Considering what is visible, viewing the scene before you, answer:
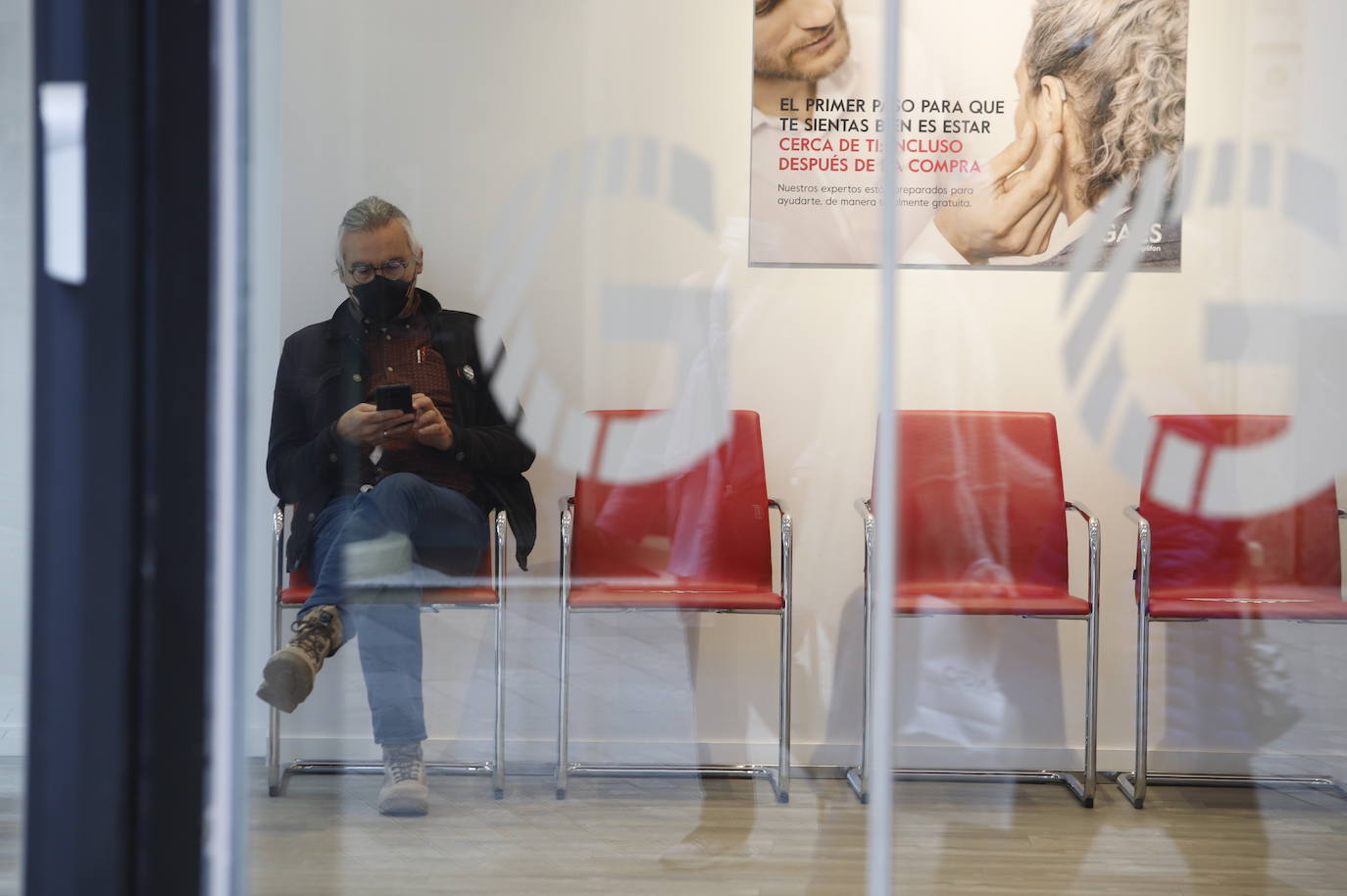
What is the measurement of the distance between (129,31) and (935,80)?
1483 millimetres

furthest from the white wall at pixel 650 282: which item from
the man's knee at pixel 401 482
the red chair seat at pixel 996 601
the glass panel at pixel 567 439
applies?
the man's knee at pixel 401 482

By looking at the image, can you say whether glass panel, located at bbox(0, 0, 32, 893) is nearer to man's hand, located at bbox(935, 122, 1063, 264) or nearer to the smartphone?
the smartphone

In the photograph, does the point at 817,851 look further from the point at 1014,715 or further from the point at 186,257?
the point at 186,257

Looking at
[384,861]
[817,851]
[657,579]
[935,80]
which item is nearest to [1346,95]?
[935,80]

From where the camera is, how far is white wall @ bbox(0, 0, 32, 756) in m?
1.77

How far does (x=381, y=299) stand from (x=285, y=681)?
75 cm

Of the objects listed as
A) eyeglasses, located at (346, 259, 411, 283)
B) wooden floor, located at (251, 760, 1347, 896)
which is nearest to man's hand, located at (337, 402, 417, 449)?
eyeglasses, located at (346, 259, 411, 283)

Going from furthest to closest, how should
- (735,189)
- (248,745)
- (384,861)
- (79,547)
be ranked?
(735,189)
(384,861)
(248,745)
(79,547)

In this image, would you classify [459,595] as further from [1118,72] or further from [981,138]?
[1118,72]

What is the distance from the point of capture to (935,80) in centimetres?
222

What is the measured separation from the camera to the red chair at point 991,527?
2273mm

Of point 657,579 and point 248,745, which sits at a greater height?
point 657,579

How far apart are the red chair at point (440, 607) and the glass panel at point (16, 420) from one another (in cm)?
40

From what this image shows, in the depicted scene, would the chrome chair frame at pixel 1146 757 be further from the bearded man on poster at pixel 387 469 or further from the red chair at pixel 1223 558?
the bearded man on poster at pixel 387 469
